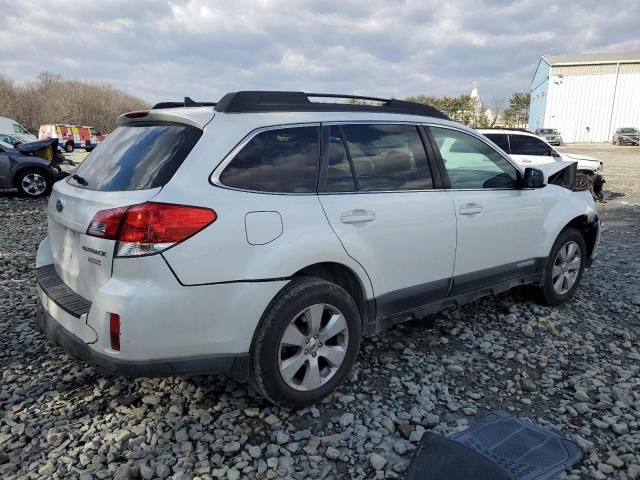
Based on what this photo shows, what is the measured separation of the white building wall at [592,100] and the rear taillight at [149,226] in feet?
192

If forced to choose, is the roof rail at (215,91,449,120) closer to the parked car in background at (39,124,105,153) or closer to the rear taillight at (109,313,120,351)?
the rear taillight at (109,313,120,351)

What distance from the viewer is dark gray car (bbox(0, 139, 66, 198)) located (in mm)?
10773

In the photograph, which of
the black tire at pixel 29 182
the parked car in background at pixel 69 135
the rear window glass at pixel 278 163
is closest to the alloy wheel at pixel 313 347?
the rear window glass at pixel 278 163

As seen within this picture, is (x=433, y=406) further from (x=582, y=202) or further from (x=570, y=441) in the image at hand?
(x=582, y=202)

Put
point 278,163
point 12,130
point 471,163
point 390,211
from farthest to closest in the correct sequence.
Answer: point 12,130 → point 471,163 → point 390,211 → point 278,163

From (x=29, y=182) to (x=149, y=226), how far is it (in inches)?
418

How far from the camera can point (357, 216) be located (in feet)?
9.50

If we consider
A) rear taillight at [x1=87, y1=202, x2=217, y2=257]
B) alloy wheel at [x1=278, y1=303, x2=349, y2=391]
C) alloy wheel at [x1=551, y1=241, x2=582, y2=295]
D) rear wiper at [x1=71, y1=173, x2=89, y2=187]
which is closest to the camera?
rear taillight at [x1=87, y1=202, x2=217, y2=257]

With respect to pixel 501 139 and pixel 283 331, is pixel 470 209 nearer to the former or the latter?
pixel 283 331

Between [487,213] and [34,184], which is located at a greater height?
[487,213]

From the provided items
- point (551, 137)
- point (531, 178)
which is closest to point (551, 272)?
point (531, 178)

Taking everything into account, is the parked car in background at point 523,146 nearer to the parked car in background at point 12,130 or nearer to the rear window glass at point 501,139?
the rear window glass at point 501,139

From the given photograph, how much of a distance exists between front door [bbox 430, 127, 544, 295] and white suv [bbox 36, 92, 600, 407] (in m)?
0.02

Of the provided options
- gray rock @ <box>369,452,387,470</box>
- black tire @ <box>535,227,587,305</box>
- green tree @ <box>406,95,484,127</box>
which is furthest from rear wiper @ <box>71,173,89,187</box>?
green tree @ <box>406,95,484,127</box>
